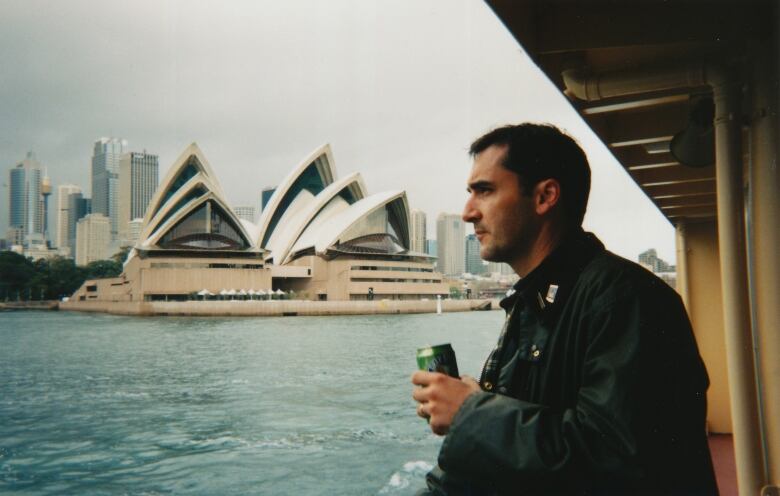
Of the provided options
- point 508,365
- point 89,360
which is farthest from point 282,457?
point 89,360

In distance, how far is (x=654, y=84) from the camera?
212cm

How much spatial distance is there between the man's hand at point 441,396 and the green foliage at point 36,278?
5864cm

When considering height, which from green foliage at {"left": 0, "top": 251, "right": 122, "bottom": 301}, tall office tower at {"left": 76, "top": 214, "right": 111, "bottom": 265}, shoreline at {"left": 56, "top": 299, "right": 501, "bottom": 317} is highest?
tall office tower at {"left": 76, "top": 214, "right": 111, "bottom": 265}

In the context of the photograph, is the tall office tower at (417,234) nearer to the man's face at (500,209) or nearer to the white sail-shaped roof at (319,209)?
the white sail-shaped roof at (319,209)

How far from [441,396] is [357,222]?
45.9 m

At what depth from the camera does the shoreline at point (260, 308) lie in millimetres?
39375

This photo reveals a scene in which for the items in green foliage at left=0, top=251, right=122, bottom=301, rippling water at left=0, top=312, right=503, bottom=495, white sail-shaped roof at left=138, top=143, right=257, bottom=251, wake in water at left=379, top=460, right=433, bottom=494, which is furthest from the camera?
green foliage at left=0, top=251, right=122, bottom=301

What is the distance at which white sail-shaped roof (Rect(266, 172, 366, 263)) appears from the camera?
47469 millimetres

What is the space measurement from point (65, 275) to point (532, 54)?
60860 millimetres

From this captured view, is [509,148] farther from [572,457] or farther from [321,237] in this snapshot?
[321,237]

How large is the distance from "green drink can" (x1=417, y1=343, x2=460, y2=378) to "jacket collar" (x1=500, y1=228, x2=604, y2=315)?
0.14 metres

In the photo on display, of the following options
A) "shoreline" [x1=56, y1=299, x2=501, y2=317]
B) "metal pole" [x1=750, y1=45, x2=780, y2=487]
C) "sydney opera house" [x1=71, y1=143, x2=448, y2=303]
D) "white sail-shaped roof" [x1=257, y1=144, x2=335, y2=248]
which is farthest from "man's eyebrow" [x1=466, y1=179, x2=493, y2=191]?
"white sail-shaped roof" [x1=257, y1=144, x2=335, y2=248]

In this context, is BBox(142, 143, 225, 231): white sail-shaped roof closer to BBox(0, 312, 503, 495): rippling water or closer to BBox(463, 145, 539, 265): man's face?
BBox(0, 312, 503, 495): rippling water

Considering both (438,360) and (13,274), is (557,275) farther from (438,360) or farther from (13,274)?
(13,274)
